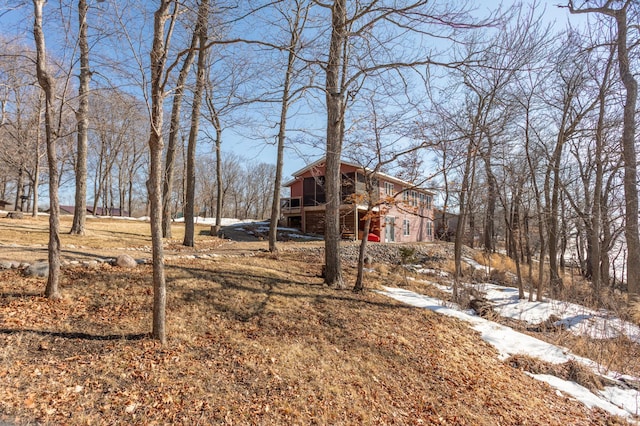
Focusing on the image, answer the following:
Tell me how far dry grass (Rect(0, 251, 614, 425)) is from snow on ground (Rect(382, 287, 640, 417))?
0.33 meters

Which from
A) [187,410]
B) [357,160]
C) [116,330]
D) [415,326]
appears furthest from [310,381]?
[357,160]

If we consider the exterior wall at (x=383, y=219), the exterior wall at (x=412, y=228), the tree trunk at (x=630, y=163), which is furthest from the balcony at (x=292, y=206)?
the tree trunk at (x=630, y=163)

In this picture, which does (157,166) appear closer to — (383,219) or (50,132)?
(50,132)

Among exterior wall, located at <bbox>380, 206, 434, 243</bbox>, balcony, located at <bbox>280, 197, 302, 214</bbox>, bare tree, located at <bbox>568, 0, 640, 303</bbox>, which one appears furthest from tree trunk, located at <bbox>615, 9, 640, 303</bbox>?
balcony, located at <bbox>280, 197, 302, 214</bbox>

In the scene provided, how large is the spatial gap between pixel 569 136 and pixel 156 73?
529 inches

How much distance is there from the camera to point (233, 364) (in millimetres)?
3279

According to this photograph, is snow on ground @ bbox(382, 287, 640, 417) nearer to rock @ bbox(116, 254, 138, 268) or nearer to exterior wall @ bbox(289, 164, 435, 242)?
rock @ bbox(116, 254, 138, 268)

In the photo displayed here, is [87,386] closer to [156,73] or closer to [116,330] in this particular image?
[116,330]

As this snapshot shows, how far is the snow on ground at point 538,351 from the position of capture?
4000 mm

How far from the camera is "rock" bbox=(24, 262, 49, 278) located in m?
4.35

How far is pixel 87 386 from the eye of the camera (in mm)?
2486

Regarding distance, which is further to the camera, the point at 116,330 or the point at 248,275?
the point at 248,275

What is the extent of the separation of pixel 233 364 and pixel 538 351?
544 cm

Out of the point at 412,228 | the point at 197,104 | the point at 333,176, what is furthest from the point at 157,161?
the point at 412,228
